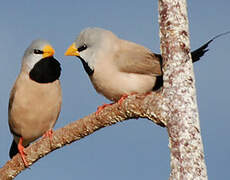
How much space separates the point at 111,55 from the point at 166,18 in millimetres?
905

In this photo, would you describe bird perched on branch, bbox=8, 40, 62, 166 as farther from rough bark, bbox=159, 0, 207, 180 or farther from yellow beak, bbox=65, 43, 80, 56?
rough bark, bbox=159, 0, 207, 180

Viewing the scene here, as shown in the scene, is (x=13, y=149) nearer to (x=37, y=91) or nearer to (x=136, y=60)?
(x=37, y=91)

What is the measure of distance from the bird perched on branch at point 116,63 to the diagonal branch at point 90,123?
0.54 feet

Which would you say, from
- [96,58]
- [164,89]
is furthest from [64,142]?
[164,89]

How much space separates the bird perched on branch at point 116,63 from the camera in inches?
174

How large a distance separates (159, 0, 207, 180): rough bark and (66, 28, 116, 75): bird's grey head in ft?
2.92

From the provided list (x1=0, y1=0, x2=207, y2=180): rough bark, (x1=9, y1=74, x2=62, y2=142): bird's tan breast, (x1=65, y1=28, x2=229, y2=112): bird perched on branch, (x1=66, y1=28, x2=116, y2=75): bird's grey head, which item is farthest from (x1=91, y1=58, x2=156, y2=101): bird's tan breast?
(x1=9, y1=74, x2=62, y2=142): bird's tan breast

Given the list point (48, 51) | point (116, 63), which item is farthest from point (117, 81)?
point (48, 51)

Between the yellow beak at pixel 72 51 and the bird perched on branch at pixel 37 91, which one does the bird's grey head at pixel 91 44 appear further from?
the bird perched on branch at pixel 37 91

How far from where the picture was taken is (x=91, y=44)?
4.64 meters

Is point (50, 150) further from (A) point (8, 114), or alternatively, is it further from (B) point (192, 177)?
(B) point (192, 177)

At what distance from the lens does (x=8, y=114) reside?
5.53m

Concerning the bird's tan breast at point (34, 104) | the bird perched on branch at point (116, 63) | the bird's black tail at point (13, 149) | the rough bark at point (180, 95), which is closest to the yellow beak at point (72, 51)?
the bird perched on branch at point (116, 63)

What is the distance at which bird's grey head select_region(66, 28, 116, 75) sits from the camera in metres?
4.58
